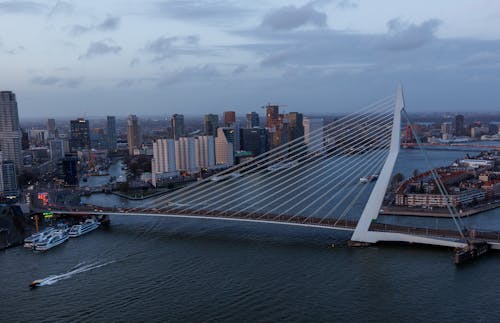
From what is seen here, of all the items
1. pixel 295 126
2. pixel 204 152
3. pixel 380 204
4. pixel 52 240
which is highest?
pixel 295 126

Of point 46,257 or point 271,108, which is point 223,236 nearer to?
point 46,257

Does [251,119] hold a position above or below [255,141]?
above

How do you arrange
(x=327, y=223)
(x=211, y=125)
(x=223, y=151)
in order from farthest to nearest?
1. (x=211, y=125)
2. (x=223, y=151)
3. (x=327, y=223)

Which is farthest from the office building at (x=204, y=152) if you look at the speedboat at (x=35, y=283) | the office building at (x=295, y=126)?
the speedboat at (x=35, y=283)

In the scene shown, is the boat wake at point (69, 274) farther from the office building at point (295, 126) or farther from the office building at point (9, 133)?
the office building at point (295, 126)

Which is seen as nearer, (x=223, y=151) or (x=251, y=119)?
(x=223, y=151)

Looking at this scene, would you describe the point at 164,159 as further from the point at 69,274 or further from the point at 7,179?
the point at 69,274

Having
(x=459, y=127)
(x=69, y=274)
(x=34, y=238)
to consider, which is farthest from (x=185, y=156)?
(x=459, y=127)
